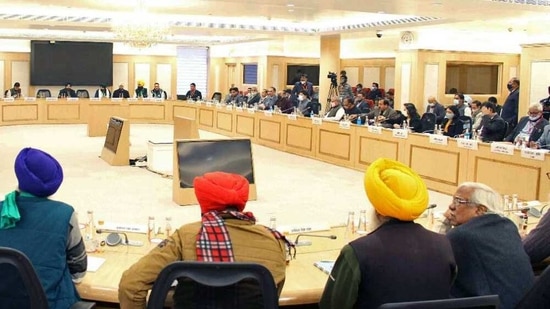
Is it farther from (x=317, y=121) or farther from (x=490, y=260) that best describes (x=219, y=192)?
(x=317, y=121)

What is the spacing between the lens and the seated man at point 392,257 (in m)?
2.43

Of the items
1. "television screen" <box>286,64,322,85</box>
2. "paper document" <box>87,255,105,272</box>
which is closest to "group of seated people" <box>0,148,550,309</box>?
"paper document" <box>87,255,105,272</box>

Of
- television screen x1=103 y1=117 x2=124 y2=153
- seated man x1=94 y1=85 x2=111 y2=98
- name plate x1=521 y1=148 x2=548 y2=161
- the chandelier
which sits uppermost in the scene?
the chandelier

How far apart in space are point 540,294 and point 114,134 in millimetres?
9830

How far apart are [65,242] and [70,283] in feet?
0.61

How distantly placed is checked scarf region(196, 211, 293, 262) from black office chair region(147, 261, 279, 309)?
25 centimetres

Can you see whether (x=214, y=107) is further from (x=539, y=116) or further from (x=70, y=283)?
(x=70, y=283)

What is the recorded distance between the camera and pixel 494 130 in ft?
31.1

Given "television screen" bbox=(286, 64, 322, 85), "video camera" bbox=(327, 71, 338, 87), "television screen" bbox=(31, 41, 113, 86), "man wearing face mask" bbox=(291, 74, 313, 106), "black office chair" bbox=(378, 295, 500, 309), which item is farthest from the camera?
"television screen" bbox=(286, 64, 322, 85)

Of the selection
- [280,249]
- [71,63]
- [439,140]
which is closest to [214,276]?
[280,249]

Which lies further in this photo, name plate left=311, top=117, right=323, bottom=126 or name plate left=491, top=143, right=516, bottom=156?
name plate left=311, top=117, right=323, bottom=126

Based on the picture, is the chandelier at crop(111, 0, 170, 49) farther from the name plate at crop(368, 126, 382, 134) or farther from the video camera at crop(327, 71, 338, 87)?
the video camera at crop(327, 71, 338, 87)

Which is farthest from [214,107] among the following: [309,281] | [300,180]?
[309,281]

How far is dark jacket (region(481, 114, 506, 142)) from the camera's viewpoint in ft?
31.1
